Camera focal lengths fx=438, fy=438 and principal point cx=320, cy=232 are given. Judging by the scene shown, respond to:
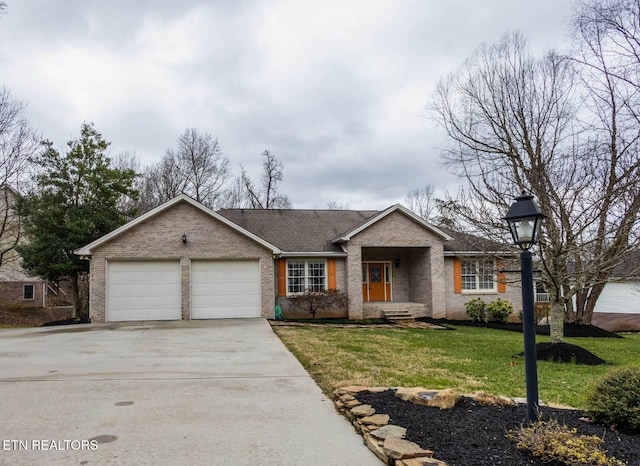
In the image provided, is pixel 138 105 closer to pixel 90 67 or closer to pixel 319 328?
pixel 90 67

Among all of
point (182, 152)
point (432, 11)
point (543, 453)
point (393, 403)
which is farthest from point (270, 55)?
point (182, 152)

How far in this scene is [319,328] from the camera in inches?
570

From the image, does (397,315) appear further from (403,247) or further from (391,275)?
(403,247)

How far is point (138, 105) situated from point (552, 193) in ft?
45.4

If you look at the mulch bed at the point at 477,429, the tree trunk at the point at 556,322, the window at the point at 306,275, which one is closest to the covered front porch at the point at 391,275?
the window at the point at 306,275

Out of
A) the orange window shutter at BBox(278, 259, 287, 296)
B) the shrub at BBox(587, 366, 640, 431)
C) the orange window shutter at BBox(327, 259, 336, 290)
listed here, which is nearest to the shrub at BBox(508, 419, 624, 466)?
the shrub at BBox(587, 366, 640, 431)

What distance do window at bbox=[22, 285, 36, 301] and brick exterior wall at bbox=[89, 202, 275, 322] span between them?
1606 centimetres

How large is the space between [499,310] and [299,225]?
948 cm

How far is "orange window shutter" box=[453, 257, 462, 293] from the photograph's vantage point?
19234mm

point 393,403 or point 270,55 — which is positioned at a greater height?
point 270,55

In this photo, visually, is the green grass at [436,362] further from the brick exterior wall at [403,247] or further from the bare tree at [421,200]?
the bare tree at [421,200]

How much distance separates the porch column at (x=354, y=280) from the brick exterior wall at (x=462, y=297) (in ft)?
13.1

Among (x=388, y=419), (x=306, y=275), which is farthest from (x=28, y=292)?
(x=388, y=419)

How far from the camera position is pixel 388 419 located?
459 centimetres
